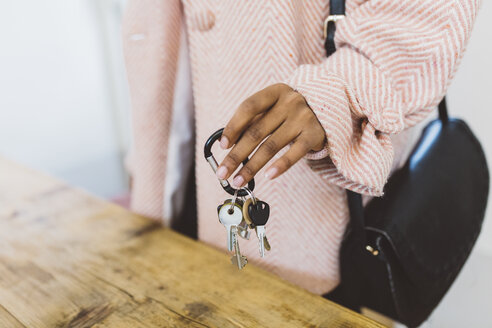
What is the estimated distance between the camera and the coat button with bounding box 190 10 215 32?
1.77 ft

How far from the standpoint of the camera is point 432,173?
0.61 m

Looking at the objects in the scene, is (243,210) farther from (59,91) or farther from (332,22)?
(59,91)

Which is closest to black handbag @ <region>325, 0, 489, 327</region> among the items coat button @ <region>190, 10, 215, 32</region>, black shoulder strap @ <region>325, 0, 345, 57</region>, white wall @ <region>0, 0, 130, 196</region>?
black shoulder strap @ <region>325, 0, 345, 57</region>

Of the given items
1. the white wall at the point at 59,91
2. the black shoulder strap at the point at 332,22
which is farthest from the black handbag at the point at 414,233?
the white wall at the point at 59,91

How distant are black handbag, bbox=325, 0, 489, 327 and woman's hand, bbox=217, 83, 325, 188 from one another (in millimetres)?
163

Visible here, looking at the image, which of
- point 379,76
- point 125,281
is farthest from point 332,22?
point 125,281

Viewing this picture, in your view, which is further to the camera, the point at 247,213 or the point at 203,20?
the point at 203,20

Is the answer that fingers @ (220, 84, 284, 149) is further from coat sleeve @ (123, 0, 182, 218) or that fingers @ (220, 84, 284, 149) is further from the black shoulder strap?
coat sleeve @ (123, 0, 182, 218)

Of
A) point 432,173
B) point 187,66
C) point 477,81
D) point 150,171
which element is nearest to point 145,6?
point 187,66

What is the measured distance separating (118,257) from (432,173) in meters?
0.51

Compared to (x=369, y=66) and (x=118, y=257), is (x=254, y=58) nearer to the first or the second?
(x=369, y=66)

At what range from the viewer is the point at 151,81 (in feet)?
2.06

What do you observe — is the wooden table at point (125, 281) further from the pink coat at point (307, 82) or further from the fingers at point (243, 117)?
the fingers at point (243, 117)

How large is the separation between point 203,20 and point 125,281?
1.24 feet
